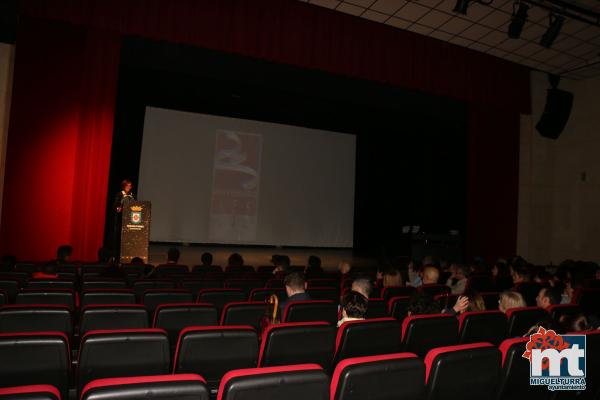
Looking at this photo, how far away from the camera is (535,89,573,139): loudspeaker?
11680 millimetres

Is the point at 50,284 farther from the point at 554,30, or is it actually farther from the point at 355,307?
the point at 554,30

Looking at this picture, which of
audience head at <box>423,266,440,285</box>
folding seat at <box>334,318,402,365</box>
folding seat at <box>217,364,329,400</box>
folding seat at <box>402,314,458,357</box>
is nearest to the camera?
folding seat at <box>217,364,329,400</box>

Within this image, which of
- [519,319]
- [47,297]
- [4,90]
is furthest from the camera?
[4,90]

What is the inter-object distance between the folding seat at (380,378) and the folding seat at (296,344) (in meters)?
0.68

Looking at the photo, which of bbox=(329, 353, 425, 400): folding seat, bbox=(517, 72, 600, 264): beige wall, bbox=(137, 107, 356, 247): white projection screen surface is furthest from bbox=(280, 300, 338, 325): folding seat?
bbox=(517, 72, 600, 264): beige wall

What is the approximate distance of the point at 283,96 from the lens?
1154 cm

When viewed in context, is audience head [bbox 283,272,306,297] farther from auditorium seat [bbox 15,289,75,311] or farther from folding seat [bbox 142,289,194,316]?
auditorium seat [bbox 15,289,75,311]

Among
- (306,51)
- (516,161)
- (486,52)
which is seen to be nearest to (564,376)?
(306,51)

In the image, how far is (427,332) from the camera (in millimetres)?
2803

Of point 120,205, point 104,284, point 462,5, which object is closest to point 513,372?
point 104,284

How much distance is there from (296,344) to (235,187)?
10.5 metres

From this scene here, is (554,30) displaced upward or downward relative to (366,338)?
upward

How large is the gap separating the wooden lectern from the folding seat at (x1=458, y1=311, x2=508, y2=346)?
20.9ft

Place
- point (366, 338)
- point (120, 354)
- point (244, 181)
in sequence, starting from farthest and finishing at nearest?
1. point (244, 181)
2. point (366, 338)
3. point (120, 354)
